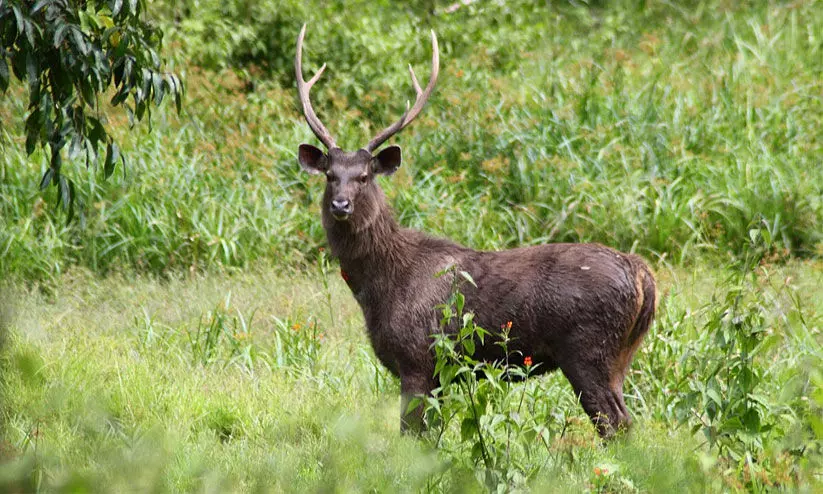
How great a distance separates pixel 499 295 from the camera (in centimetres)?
617

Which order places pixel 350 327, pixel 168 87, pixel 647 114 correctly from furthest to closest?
pixel 647 114 → pixel 350 327 → pixel 168 87

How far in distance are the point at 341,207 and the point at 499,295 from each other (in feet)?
3.26

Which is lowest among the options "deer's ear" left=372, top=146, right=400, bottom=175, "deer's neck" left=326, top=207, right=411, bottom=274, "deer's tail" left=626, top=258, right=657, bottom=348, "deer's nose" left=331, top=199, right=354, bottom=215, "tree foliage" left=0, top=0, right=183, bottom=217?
"deer's tail" left=626, top=258, right=657, bottom=348

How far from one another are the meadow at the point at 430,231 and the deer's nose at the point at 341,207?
1059 millimetres

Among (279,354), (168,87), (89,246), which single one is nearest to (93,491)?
(168,87)

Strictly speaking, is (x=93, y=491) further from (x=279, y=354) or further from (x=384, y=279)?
(x=279, y=354)

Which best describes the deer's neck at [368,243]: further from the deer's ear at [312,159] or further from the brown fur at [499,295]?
the deer's ear at [312,159]

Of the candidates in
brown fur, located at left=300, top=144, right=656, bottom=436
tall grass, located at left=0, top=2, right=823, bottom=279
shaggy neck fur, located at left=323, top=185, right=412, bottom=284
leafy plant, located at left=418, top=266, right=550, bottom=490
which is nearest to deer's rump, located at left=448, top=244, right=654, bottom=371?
brown fur, located at left=300, top=144, right=656, bottom=436

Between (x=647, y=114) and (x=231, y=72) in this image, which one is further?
(x=231, y=72)

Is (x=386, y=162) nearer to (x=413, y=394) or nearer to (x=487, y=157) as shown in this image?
(x=413, y=394)

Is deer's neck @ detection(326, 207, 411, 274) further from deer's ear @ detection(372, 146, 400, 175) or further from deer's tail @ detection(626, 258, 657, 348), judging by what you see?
deer's tail @ detection(626, 258, 657, 348)

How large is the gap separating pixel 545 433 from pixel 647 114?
670cm

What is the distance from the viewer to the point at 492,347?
618 centimetres

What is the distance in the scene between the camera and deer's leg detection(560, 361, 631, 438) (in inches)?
235
